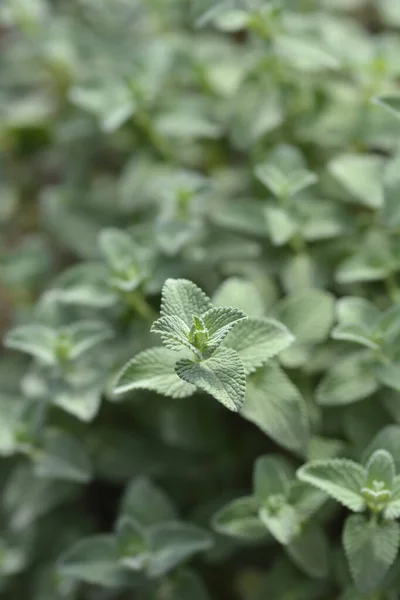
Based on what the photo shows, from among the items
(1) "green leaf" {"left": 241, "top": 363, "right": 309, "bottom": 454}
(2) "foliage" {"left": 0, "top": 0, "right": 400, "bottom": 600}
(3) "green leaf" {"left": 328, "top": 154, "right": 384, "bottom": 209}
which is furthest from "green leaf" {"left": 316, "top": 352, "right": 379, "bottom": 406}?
(3) "green leaf" {"left": 328, "top": 154, "right": 384, "bottom": 209}

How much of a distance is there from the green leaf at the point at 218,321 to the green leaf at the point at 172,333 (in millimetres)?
35

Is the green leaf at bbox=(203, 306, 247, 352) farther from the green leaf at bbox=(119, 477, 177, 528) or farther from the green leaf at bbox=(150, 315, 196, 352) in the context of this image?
the green leaf at bbox=(119, 477, 177, 528)

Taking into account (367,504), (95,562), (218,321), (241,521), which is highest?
(218,321)

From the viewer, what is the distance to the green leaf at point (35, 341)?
129 cm

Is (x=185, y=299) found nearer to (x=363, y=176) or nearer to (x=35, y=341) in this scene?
(x=35, y=341)

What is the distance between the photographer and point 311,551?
1.20 meters

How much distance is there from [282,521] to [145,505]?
0.97ft

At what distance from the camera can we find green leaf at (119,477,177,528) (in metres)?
1.32

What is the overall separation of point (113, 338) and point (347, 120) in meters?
0.68

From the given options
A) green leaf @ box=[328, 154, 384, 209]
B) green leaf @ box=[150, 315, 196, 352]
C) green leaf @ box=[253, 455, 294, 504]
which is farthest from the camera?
green leaf @ box=[328, 154, 384, 209]

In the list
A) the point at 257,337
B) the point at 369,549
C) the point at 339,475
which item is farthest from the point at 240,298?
the point at 369,549

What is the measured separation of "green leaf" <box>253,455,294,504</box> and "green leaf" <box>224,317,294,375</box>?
0.17m

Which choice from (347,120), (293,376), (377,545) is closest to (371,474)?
(377,545)

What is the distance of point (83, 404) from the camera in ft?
4.17
